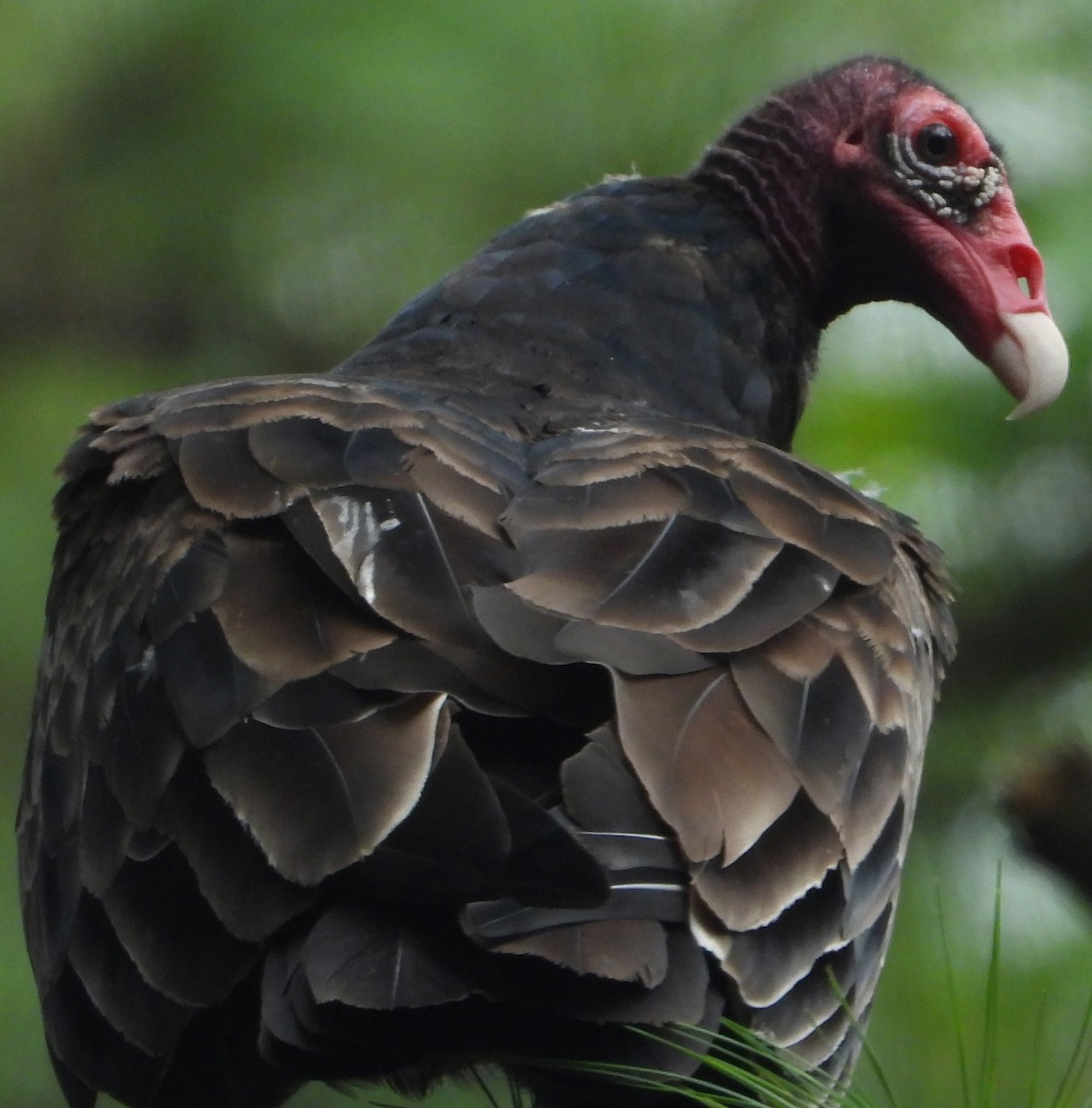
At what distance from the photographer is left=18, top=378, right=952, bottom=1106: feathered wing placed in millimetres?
2441

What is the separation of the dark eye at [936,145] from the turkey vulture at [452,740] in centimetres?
98

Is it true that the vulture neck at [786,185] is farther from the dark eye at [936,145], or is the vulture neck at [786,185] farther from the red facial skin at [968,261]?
the dark eye at [936,145]

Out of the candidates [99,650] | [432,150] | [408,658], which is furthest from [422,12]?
[408,658]

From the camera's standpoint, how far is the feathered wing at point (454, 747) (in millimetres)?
2441

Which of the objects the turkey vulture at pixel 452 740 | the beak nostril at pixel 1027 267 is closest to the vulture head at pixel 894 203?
the beak nostril at pixel 1027 267

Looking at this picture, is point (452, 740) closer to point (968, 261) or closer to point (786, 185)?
point (968, 261)

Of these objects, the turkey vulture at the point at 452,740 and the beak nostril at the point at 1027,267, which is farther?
the beak nostril at the point at 1027,267

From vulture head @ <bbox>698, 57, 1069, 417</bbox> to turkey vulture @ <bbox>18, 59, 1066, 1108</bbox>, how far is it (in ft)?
2.39

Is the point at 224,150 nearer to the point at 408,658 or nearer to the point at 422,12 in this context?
the point at 422,12

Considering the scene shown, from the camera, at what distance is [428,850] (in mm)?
2453

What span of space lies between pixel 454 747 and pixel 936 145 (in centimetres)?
230

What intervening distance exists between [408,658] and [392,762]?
0.17 meters

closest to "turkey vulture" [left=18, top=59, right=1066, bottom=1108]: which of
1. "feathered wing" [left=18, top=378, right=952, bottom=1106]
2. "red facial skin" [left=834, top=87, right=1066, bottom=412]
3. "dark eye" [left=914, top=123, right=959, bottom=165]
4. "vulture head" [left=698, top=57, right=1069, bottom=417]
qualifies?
"feathered wing" [left=18, top=378, right=952, bottom=1106]

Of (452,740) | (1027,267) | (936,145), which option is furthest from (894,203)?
(452,740)
